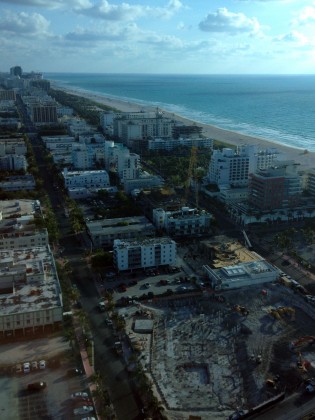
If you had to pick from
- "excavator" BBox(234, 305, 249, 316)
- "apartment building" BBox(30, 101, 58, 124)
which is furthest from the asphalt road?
"apartment building" BBox(30, 101, 58, 124)

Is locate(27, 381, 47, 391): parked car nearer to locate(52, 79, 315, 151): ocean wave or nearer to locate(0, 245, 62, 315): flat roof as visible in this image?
locate(0, 245, 62, 315): flat roof

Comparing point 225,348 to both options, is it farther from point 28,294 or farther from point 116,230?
point 116,230

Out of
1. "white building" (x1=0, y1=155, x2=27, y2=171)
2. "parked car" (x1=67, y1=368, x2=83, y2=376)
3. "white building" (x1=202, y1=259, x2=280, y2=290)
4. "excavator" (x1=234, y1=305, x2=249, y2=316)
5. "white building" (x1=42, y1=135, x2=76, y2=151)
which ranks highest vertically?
"white building" (x1=42, y1=135, x2=76, y2=151)

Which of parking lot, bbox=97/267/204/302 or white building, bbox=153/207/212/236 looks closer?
parking lot, bbox=97/267/204/302

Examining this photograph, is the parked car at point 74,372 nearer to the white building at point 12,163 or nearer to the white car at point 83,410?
the white car at point 83,410

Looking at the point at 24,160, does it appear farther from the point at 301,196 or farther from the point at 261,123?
the point at 261,123

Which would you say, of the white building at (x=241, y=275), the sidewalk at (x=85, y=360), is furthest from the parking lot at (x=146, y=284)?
the sidewalk at (x=85, y=360)

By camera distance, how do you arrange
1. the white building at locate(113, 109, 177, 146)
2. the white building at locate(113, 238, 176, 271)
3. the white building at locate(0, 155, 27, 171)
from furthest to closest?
the white building at locate(113, 109, 177, 146), the white building at locate(0, 155, 27, 171), the white building at locate(113, 238, 176, 271)
